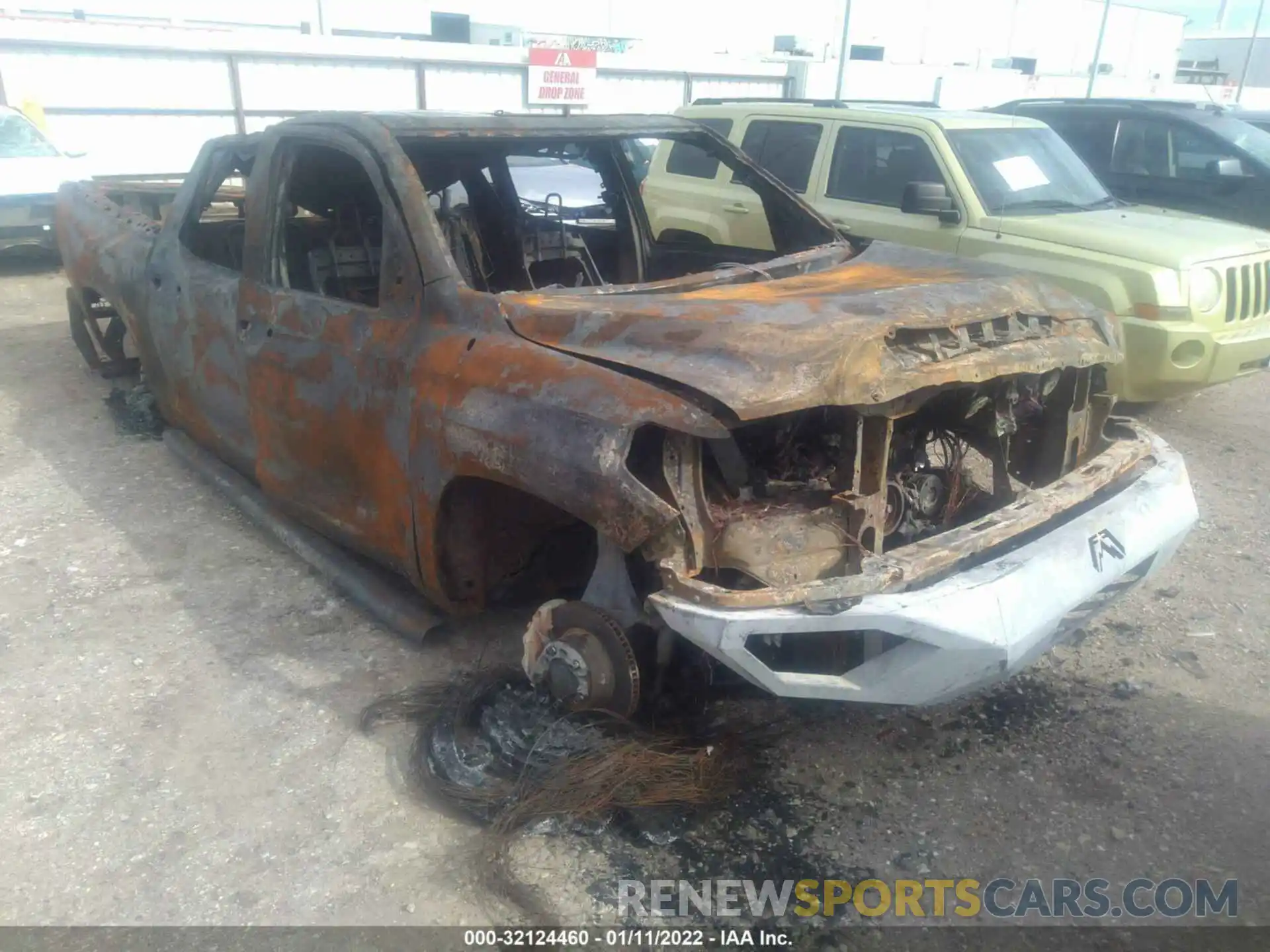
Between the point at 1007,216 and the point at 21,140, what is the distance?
9.28m

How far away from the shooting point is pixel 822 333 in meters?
2.48

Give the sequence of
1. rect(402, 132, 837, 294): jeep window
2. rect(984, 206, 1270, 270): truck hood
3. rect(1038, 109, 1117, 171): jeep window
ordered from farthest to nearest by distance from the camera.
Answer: rect(1038, 109, 1117, 171): jeep window, rect(984, 206, 1270, 270): truck hood, rect(402, 132, 837, 294): jeep window

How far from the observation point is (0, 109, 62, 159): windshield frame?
950 cm

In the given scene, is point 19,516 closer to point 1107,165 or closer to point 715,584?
point 715,584

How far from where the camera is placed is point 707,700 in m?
3.12

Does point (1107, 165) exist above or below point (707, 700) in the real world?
above

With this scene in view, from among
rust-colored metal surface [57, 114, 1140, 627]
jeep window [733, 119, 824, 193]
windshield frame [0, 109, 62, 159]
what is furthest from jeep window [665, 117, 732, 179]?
windshield frame [0, 109, 62, 159]

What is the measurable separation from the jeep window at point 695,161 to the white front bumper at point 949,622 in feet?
17.3

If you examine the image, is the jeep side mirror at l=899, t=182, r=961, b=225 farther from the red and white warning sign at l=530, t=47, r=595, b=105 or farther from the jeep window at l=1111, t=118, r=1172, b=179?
the red and white warning sign at l=530, t=47, r=595, b=105

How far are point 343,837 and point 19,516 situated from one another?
111 inches

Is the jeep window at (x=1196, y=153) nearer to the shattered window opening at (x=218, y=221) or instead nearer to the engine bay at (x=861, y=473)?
the engine bay at (x=861, y=473)

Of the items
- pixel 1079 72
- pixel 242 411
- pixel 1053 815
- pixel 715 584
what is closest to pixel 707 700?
pixel 715 584

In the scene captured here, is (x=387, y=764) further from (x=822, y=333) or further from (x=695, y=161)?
(x=695, y=161)

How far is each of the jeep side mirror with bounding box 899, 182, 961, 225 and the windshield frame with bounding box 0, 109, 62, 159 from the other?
8.36 meters
